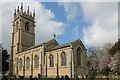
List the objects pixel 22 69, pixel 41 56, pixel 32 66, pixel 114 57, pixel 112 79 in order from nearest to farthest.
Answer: pixel 112 79 → pixel 114 57 → pixel 41 56 → pixel 32 66 → pixel 22 69

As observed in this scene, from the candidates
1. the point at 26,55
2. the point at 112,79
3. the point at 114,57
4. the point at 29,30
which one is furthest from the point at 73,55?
the point at 29,30

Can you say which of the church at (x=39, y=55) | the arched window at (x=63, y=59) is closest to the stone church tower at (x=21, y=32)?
A: the church at (x=39, y=55)

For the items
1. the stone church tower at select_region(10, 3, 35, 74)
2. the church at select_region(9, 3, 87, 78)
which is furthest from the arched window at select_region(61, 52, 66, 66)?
the stone church tower at select_region(10, 3, 35, 74)

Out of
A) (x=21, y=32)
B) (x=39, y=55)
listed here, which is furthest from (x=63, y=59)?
(x=21, y=32)

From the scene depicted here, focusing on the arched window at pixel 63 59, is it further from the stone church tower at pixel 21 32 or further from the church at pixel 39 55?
the stone church tower at pixel 21 32

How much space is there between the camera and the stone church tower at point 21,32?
63719 millimetres

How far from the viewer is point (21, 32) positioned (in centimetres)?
6400

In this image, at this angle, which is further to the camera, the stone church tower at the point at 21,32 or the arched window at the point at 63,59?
the stone church tower at the point at 21,32

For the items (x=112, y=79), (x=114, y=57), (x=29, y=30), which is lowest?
(x=112, y=79)

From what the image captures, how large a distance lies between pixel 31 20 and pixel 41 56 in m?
20.3

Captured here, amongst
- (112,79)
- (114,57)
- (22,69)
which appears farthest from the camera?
Result: (22,69)

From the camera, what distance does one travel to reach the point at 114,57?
144 feet

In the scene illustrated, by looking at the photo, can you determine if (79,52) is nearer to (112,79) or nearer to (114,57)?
(114,57)

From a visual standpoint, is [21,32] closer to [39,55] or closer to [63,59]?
[39,55]
